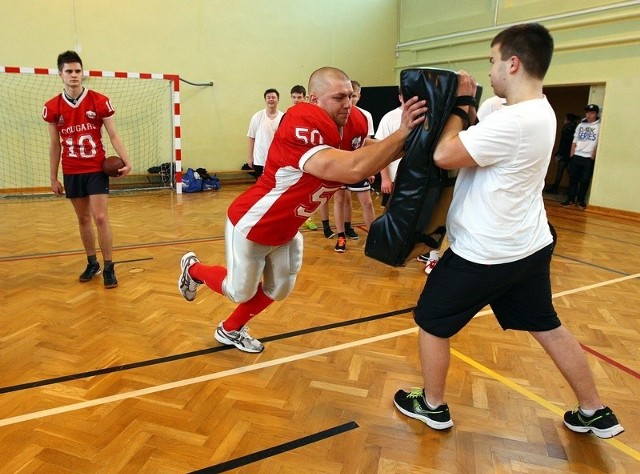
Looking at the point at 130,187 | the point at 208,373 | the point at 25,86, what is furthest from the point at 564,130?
the point at 25,86

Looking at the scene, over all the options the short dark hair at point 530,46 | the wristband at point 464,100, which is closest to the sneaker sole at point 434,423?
the wristband at point 464,100

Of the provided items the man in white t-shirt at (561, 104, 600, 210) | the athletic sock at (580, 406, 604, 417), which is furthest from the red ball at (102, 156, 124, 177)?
the man in white t-shirt at (561, 104, 600, 210)

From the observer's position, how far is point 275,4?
11.7m

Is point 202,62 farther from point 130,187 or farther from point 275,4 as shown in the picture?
point 130,187

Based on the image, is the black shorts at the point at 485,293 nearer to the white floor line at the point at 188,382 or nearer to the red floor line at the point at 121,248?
the white floor line at the point at 188,382

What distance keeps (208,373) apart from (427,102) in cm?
205

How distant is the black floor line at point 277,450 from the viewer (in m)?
2.12

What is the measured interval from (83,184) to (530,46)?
3853mm

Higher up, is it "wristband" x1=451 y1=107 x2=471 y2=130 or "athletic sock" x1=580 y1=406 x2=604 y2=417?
"wristband" x1=451 y1=107 x2=471 y2=130

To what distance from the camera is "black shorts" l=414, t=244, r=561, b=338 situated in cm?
214

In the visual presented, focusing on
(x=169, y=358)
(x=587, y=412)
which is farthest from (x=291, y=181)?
(x=587, y=412)

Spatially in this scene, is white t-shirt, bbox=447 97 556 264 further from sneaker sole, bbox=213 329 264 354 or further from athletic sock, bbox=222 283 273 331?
sneaker sole, bbox=213 329 264 354

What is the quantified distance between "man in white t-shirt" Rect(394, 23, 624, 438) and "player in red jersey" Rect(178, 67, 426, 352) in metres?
0.31

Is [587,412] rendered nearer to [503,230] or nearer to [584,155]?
[503,230]
